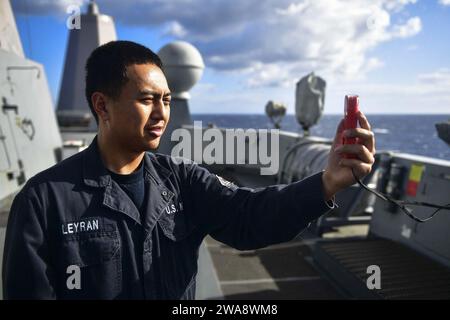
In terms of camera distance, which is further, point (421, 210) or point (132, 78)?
point (421, 210)

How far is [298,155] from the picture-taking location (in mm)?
6648

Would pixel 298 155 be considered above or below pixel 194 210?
below

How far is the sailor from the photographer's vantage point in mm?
1234

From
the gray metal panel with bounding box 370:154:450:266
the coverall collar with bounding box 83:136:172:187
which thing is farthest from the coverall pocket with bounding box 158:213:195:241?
the gray metal panel with bounding box 370:154:450:266

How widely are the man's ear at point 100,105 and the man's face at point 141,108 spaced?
0.04 m

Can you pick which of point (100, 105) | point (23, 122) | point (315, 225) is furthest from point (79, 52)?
point (100, 105)

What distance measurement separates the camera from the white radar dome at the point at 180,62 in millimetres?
7914

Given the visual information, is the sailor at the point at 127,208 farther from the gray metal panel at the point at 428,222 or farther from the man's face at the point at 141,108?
the gray metal panel at the point at 428,222

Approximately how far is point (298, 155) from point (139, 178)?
17.8ft

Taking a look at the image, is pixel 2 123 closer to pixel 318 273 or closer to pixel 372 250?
pixel 318 273

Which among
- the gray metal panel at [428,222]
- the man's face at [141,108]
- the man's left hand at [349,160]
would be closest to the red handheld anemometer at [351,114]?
the man's left hand at [349,160]

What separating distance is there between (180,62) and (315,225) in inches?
175

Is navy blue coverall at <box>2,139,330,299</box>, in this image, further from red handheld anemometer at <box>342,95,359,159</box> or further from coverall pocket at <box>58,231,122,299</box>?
red handheld anemometer at <box>342,95,359,159</box>
